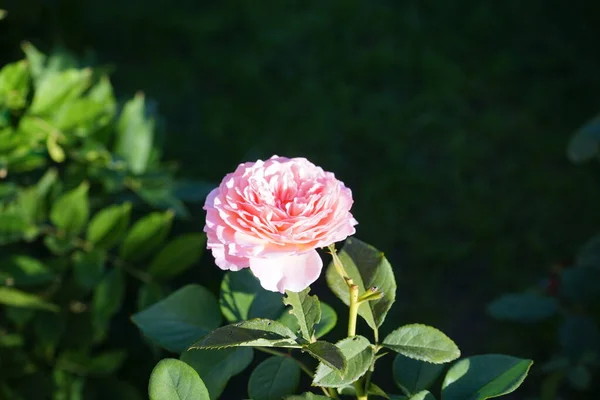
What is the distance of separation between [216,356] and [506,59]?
211cm

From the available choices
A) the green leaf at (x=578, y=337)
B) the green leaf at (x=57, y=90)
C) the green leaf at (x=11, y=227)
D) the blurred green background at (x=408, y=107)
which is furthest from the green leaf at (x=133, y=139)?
the green leaf at (x=578, y=337)

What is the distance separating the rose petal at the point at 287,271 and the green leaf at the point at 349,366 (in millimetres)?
81

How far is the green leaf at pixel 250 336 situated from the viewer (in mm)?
684

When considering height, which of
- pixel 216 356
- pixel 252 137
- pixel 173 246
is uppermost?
pixel 216 356

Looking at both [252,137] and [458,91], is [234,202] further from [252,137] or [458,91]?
[458,91]

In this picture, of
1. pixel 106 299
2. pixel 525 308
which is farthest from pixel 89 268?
pixel 525 308

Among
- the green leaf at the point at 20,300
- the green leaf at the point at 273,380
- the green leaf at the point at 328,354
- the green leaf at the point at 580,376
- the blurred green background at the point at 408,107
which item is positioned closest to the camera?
the green leaf at the point at 328,354

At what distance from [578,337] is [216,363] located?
912 millimetres

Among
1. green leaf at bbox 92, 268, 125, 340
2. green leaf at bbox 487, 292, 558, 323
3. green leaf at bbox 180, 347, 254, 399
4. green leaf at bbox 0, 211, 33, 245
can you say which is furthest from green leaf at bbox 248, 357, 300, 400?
green leaf at bbox 487, 292, 558, 323

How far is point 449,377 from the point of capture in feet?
2.57

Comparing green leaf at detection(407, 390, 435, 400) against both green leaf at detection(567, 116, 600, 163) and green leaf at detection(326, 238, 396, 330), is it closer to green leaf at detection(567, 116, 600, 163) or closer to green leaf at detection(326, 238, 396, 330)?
green leaf at detection(326, 238, 396, 330)

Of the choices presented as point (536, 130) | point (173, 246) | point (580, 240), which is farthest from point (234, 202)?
point (536, 130)

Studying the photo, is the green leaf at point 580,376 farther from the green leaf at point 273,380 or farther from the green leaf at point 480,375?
the green leaf at point 273,380

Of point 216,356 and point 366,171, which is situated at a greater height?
point 216,356
